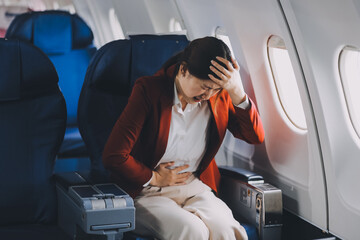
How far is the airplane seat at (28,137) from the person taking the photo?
2.46m

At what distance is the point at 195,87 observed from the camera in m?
2.28

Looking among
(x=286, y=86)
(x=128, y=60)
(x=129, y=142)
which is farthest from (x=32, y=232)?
(x=286, y=86)

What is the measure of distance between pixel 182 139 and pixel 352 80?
2.66 feet

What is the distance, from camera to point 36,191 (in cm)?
250

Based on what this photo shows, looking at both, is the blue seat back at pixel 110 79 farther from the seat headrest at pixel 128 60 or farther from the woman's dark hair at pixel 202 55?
the woman's dark hair at pixel 202 55

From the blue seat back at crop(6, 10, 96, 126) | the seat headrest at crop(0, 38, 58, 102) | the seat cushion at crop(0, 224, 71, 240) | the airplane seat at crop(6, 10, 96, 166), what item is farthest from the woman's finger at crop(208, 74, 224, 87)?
the blue seat back at crop(6, 10, 96, 126)

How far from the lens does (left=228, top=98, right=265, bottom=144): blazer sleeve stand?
251 cm

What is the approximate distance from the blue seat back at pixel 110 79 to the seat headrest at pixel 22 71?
0.69 feet

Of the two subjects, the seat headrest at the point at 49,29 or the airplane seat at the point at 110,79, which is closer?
the airplane seat at the point at 110,79

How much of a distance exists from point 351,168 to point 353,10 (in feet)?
2.54

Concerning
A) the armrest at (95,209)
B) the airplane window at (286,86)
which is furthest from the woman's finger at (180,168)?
the airplane window at (286,86)

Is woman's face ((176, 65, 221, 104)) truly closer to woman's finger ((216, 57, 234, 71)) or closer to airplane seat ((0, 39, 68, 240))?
woman's finger ((216, 57, 234, 71))

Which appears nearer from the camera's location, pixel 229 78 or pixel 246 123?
pixel 229 78

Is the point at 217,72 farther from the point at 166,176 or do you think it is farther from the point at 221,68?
the point at 166,176
